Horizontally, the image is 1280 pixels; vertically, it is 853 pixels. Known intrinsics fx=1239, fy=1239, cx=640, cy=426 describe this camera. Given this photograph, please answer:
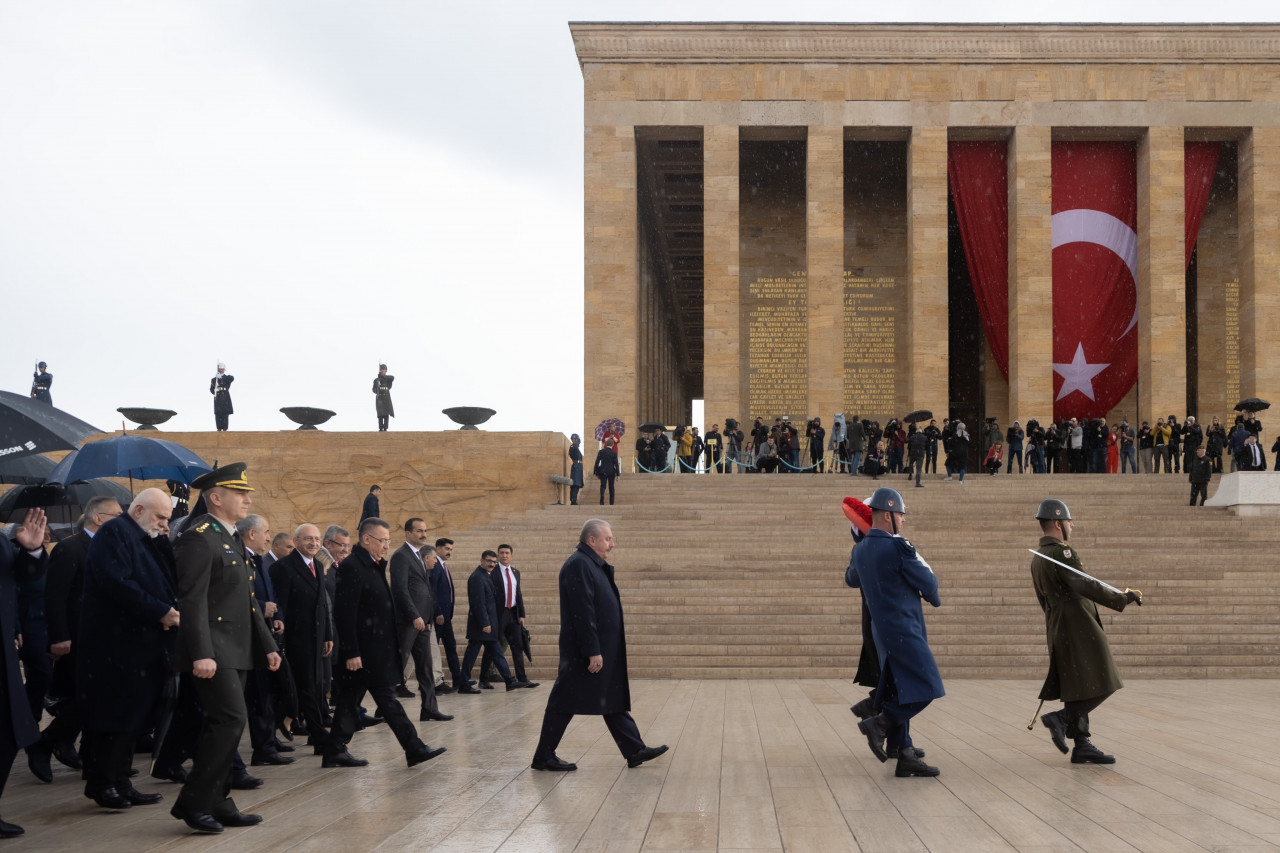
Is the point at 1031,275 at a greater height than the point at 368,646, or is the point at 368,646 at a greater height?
the point at 1031,275

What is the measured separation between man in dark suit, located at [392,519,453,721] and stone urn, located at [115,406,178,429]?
15937mm

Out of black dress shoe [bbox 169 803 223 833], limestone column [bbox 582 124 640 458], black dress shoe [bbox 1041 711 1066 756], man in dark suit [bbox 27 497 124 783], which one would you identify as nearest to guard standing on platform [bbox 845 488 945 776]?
black dress shoe [bbox 1041 711 1066 756]

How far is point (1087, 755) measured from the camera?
21.7 ft

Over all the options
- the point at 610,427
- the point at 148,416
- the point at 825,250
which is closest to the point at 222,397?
the point at 148,416

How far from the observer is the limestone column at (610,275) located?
2823cm

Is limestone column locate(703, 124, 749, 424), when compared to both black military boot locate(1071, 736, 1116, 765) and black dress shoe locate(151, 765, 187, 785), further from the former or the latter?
black dress shoe locate(151, 765, 187, 785)

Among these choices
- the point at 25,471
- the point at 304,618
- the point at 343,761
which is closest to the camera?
the point at 343,761

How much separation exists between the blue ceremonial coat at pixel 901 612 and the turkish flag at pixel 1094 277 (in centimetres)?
2323

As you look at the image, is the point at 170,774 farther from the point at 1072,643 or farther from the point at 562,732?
the point at 1072,643

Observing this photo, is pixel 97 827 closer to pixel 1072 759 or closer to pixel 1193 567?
pixel 1072 759

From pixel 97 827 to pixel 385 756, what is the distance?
2111 millimetres

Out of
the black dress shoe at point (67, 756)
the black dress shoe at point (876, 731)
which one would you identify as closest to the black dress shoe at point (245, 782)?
the black dress shoe at point (67, 756)

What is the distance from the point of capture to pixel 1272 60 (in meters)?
28.5

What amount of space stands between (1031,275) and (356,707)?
80.0ft
